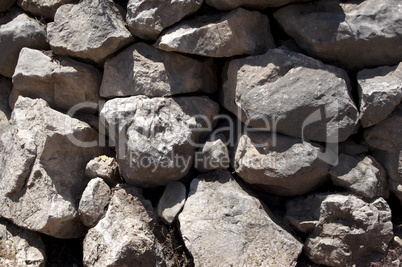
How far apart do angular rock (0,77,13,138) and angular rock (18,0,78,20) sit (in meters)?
0.80

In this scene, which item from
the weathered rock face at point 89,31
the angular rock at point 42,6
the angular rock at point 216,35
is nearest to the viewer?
the angular rock at point 216,35

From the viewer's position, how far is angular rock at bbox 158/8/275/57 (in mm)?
3354

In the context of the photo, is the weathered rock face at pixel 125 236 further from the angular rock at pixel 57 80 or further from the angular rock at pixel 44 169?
the angular rock at pixel 57 80

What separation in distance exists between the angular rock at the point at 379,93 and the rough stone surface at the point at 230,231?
1163 mm

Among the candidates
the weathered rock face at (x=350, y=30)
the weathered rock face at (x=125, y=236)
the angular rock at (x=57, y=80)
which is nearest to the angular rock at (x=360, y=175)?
the weathered rock face at (x=350, y=30)

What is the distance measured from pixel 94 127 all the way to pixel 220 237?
1612 mm

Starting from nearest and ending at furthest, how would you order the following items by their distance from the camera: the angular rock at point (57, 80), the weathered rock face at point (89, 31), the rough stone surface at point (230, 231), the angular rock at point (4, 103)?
the rough stone surface at point (230, 231) → the weathered rock face at point (89, 31) → the angular rock at point (57, 80) → the angular rock at point (4, 103)

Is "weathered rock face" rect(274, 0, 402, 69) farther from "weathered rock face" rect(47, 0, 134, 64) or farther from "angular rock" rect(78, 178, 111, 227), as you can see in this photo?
"angular rock" rect(78, 178, 111, 227)

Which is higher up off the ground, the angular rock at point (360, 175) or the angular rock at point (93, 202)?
the angular rock at point (360, 175)

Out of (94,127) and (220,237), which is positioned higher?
(94,127)

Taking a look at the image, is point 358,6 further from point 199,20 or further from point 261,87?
point 199,20

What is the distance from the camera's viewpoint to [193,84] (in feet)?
11.8

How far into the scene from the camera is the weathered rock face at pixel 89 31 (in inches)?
138

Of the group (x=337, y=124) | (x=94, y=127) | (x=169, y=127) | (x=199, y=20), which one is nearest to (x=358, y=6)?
(x=337, y=124)
